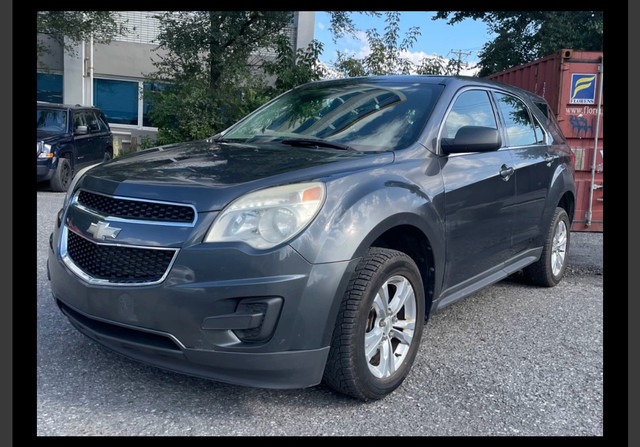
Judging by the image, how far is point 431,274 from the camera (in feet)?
11.6

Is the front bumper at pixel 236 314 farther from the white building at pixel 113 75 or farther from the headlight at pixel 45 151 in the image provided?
the white building at pixel 113 75

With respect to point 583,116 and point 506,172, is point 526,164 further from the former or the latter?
point 583,116

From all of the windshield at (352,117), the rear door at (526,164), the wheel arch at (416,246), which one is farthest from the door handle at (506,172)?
the wheel arch at (416,246)

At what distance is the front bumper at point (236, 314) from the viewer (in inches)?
103

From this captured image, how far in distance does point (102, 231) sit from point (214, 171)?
60cm

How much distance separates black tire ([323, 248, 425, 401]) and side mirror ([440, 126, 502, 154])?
32.6 inches

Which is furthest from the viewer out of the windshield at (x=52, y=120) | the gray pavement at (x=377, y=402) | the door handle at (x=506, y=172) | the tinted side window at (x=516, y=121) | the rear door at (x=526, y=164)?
the windshield at (x=52, y=120)

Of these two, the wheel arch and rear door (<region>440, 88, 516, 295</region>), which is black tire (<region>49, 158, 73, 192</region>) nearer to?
rear door (<region>440, 88, 516, 295</region>)

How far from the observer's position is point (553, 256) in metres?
5.50

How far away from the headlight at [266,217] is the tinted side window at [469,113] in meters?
1.40

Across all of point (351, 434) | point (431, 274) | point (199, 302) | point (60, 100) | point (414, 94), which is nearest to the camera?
point (199, 302)
